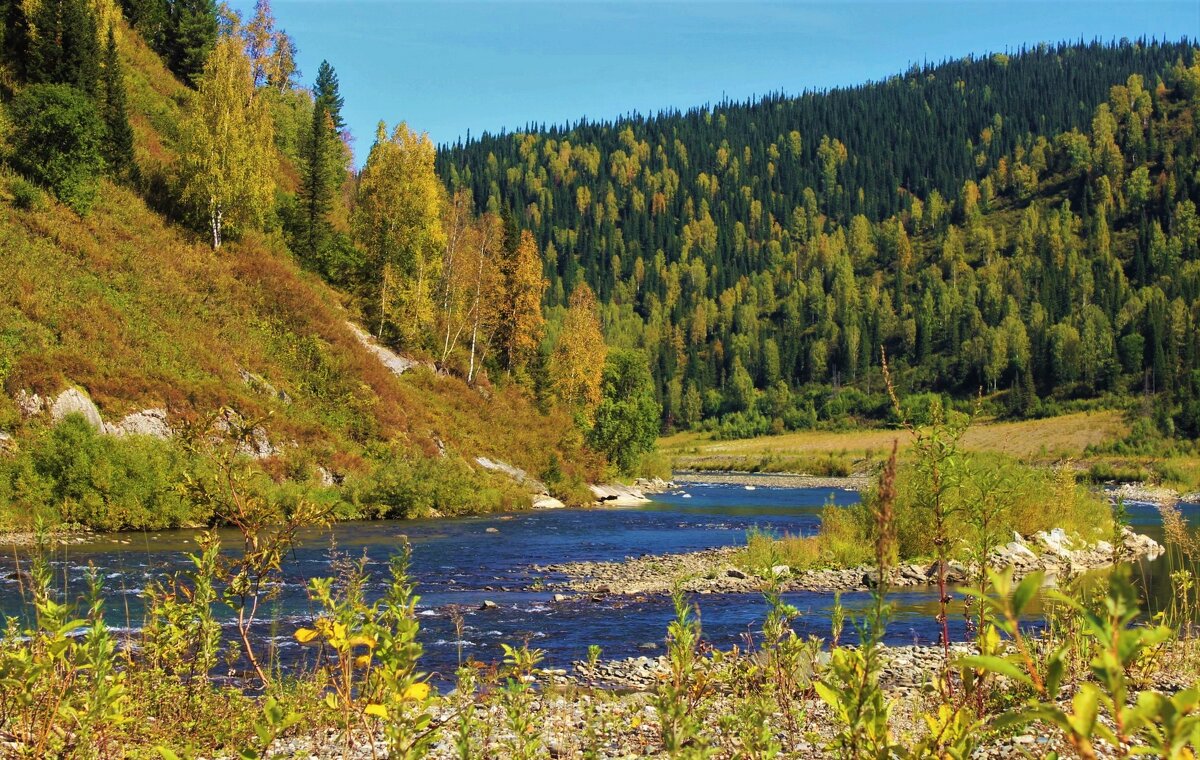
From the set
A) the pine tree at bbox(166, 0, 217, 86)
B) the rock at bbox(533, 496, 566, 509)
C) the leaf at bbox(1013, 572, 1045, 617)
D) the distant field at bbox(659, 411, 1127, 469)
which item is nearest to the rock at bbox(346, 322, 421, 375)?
the rock at bbox(533, 496, 566, 509)

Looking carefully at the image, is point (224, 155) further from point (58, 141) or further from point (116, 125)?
point (58, 141)

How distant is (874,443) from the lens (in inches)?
4240

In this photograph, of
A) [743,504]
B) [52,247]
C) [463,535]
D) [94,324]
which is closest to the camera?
[463,535]

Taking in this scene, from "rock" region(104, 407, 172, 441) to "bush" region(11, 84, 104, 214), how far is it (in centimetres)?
1208

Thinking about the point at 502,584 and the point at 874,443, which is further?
the point at 874,443

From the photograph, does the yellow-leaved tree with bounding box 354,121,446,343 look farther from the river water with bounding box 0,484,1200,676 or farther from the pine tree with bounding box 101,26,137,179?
the river water with bounding box 0,484,1200,676

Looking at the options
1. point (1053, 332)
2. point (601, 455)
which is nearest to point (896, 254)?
point (1053, 332)

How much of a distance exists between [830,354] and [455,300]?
114621 mm

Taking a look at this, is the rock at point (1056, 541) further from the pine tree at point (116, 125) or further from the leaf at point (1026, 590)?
the pine tree at point (116, 125)

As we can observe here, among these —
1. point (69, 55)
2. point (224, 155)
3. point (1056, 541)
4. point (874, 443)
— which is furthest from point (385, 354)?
point (874, 443)

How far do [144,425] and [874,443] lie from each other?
89861mm

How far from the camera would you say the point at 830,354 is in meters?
158

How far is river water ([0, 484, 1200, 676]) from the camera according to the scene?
14609 millimetres

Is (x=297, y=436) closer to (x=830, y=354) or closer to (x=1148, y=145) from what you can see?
(x=830, y=354)
